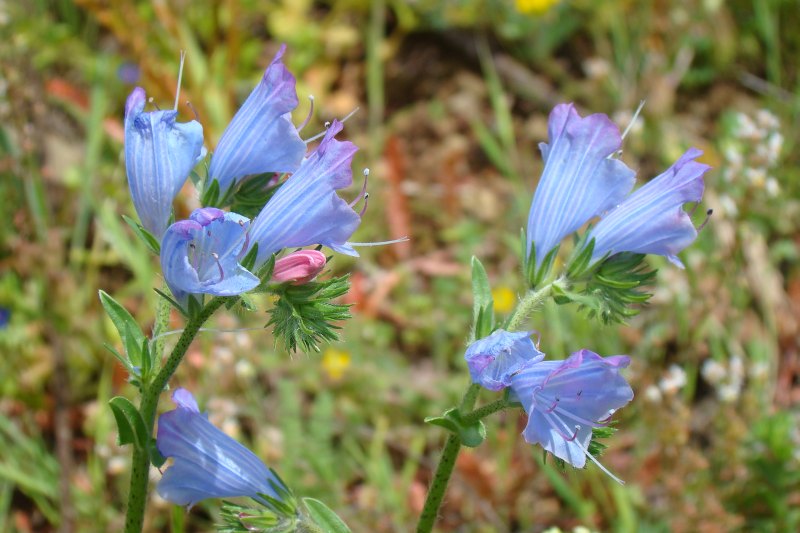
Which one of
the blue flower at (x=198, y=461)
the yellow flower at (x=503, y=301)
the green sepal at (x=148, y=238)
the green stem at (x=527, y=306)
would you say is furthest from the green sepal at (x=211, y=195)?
the yellow flower at (x=503, y=301)

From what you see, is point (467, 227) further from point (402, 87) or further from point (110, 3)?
point (110, 3)

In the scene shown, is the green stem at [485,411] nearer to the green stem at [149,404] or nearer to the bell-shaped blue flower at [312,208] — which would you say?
the bell-shaped blue flower at [312,208]

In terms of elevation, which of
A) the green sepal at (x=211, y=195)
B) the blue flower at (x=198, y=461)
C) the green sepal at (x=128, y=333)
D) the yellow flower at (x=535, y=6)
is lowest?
the yellow flower at (x=535, y=6)

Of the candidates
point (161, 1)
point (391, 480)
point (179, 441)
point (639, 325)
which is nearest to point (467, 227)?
point (639, 325)

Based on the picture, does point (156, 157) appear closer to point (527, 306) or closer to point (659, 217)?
point (527, 306)

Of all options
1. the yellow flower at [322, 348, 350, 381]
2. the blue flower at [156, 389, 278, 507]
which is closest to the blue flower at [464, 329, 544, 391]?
the blue flower at [156, 389, 278, 507]

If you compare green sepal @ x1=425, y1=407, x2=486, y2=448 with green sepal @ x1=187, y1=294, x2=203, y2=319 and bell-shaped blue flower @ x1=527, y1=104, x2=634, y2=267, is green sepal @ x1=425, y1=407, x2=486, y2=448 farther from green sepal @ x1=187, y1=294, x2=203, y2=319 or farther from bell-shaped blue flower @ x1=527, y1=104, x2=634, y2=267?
green sepal @ x1=187, y1=294, x2=203, y2=319
